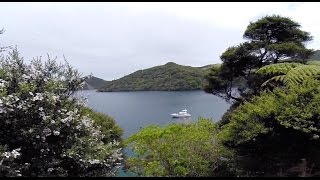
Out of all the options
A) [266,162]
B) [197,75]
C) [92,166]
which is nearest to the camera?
[92,166]

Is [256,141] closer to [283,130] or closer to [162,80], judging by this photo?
[283,130]

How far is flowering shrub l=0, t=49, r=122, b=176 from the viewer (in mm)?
7185

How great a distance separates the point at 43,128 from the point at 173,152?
5947 mm

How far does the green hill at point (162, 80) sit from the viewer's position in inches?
3145

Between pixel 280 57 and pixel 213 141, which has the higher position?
→ pixel 280 57

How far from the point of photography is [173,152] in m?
12.7

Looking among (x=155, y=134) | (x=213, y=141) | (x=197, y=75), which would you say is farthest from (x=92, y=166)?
(x=197, y=75)

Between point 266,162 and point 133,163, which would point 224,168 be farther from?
point 133,163

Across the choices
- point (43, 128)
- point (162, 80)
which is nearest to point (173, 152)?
point (43, 128)

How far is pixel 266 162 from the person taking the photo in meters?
13.8

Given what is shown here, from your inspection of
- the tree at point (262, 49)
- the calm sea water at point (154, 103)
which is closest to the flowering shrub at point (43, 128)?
the tree at point (262, 49)

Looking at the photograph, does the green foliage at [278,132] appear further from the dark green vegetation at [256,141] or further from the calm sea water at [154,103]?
the calm sea water at [154,103]

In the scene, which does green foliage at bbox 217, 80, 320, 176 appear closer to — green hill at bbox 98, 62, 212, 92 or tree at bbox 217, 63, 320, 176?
tree at bbox 217, 63, 320, 176

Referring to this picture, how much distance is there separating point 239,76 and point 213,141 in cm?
1315
